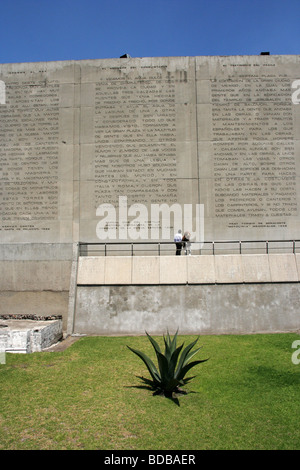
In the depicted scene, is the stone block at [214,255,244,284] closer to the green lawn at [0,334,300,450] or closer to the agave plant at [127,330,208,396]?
the green lawn at [0,334,300,450]

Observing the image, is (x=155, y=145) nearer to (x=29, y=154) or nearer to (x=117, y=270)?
(x=29, y=154)

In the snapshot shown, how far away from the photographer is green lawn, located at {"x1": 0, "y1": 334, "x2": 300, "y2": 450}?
4.58m

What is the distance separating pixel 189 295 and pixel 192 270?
2.52ft

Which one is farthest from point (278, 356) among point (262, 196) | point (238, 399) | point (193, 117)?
point (193, 117)

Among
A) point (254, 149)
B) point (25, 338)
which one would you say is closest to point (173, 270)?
point (25, 338)

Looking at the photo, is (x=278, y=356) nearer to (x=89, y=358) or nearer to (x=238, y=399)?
(x=238, y=399)

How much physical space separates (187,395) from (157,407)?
0.71 meters

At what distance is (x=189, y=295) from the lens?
10.9 metres

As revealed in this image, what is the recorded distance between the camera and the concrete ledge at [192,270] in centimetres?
1103

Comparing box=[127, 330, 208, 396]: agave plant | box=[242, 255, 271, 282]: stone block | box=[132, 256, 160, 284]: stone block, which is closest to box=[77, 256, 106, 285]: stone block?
box=[132, 256, 160, 284]: stone block

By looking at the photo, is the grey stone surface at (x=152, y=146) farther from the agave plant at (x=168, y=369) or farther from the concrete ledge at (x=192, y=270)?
the agave plant at (x=168, y=369)

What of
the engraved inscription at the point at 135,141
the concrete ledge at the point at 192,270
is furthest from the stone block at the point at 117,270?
the engraved inscription at the point at 135,141

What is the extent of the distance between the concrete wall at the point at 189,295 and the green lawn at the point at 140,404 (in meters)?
1.99

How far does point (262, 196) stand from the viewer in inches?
543
